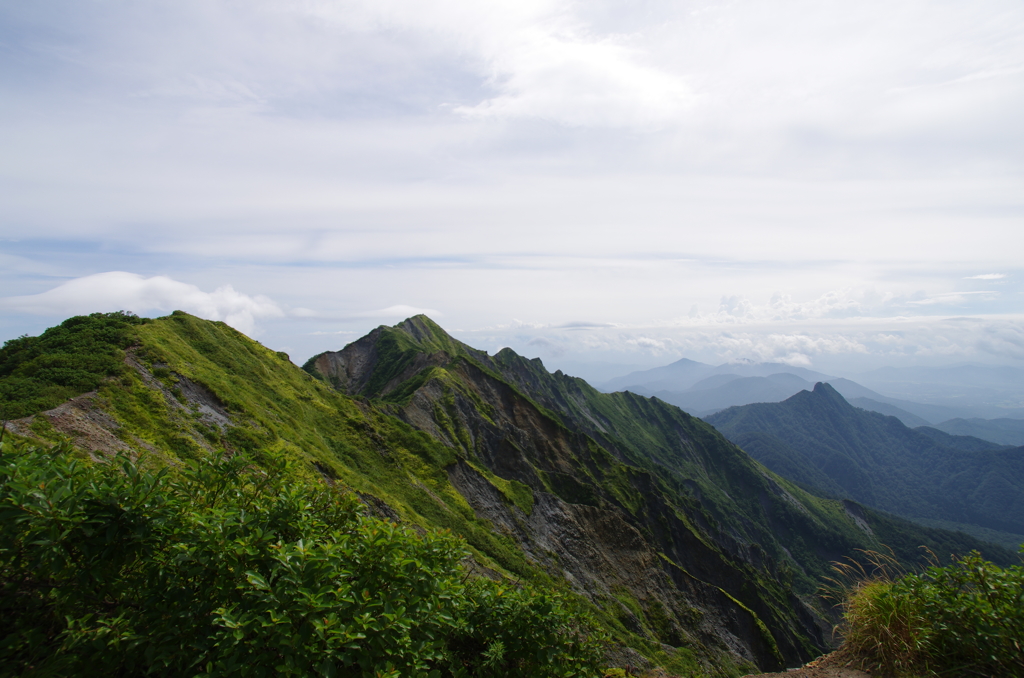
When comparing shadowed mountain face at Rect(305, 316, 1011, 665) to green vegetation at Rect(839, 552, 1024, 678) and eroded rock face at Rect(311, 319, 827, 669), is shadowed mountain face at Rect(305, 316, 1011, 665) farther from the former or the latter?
green vegetation at Rect(839, 552, 1024, 678)

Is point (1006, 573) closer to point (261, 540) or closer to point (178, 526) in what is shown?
point (261, 540)

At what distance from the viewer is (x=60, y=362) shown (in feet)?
79.2

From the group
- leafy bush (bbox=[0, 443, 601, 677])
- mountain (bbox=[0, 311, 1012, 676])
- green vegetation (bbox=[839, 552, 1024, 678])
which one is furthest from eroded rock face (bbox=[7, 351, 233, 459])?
green vegetation (bbox=[839, 552, 1024, 678])

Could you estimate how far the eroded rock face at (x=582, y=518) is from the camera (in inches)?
1941

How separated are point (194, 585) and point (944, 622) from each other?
12.8m

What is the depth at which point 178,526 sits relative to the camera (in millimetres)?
6387

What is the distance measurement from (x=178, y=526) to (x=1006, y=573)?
1414 centimetres

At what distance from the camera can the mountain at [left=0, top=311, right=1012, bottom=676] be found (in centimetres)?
2372

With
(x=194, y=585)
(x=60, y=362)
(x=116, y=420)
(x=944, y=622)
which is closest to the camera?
(x=194, y=585)

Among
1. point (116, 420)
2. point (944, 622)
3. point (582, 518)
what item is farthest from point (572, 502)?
point (944, 622)

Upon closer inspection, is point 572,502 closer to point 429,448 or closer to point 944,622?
point 429,448

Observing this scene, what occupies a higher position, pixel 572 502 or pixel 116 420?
pixel 116 420

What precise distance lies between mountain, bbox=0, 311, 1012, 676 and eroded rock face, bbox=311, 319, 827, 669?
249mm

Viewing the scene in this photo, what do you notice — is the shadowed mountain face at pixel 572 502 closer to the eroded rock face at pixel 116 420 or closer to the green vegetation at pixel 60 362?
the eroded rock face at pixel 116 420
